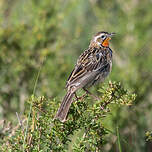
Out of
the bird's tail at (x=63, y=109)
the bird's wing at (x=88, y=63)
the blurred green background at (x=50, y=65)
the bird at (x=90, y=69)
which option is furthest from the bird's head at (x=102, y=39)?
the bird's tail at (x=63, y=109)

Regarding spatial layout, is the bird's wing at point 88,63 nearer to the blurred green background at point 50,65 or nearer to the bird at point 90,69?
the bird at point 90,69

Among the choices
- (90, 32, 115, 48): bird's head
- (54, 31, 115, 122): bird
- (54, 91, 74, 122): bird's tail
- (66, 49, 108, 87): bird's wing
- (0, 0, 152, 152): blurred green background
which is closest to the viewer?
(54, 91, 74, 122): bird's tail

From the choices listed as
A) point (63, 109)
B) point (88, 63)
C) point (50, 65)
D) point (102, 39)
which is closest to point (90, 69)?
point (88, 63)

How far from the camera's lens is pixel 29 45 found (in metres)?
7.71

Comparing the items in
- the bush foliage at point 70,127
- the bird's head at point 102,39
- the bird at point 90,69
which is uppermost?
the bird's head at point 102,39

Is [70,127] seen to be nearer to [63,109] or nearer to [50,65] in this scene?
[63,109]

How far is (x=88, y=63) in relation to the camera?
5.61 metres

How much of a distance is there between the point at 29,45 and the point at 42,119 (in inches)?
161

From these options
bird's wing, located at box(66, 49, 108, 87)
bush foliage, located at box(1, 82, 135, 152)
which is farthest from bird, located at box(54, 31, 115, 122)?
bush foliage, located at box(1, 82, 135, 152)

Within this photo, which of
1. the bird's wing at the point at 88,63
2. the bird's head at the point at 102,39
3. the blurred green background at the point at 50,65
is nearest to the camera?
the bird's wing at the point at 88,63

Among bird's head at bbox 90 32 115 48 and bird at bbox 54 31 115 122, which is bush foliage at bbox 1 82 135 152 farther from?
bird's head at bbox 90 32 115 48

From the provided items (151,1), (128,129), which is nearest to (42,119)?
(128,129)

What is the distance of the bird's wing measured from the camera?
17.4ft

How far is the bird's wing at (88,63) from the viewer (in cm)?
531
